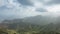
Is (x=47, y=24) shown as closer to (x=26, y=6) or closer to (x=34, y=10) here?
(x=34, y=10)

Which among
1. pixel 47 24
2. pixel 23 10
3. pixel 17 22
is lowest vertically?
pixel 47 24

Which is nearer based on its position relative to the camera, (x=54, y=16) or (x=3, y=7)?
(x=54, y=16)

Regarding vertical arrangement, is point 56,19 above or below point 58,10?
below

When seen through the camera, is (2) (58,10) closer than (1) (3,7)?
Yes

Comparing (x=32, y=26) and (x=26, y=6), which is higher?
(x=26, y=6)

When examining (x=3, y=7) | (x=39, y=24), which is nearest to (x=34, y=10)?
(x=39, y=24)

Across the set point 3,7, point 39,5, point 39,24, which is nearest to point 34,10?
point 39,5

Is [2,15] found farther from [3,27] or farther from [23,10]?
[23,10]
